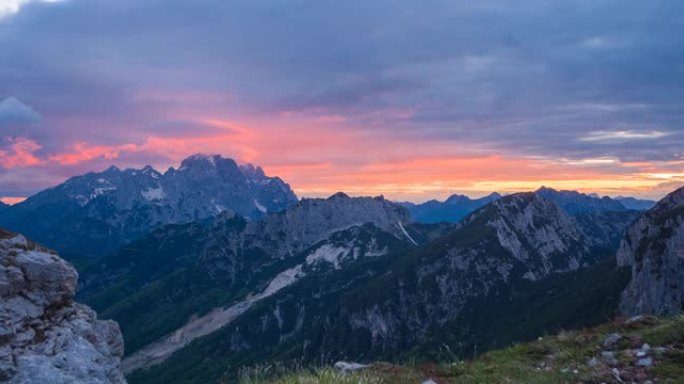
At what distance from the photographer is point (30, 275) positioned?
28906 mm

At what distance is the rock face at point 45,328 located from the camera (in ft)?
71.8

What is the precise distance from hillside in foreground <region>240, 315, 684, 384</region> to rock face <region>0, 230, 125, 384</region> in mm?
12042

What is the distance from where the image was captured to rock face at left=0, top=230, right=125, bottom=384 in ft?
71.8

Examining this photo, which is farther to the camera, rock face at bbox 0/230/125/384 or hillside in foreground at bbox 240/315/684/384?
rock face at bbox 0/230/125/384

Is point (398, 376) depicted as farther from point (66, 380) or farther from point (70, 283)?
point (70, 283)

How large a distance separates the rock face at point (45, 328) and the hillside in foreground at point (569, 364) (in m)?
12.0

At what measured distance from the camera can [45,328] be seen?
2553 centimetres

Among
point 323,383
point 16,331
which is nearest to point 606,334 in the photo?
point 323,383

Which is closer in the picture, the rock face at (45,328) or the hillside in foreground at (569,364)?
the hillside in foreground at (569,364)

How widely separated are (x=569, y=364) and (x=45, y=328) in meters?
24.8

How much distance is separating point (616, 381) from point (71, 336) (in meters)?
24.6

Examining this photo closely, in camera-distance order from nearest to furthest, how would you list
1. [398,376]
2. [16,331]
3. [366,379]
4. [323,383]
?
[323,383] → [366,379] → [398,376] → [16,331]

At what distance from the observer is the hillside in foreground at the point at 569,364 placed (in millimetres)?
13359

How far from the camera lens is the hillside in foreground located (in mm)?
13359
